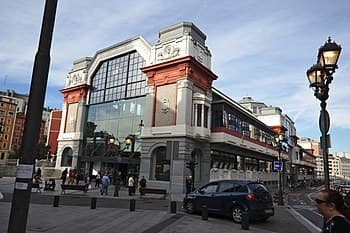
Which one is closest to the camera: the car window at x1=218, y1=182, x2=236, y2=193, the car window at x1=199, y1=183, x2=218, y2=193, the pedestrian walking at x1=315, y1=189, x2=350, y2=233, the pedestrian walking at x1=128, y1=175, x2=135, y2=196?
the pedestrian walking at x1=315, y1=189, x2=350, y2=233

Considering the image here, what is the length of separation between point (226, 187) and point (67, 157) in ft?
110

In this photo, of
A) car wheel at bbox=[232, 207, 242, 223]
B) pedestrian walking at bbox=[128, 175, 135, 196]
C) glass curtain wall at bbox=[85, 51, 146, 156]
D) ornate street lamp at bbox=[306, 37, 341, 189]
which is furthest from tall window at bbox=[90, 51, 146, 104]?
ornate street lamp at bbox=[306, 37, 341, 189]

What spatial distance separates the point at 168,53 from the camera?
30.8 meters

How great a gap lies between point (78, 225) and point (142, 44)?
1104 inches

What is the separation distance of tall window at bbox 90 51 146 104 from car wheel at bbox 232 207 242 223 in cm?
2362

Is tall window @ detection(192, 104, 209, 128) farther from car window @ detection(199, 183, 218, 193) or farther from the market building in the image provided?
car window @ detection(199, 183, 218, 193)

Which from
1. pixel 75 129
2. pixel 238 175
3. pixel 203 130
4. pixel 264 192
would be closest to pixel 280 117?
pixel 238 175

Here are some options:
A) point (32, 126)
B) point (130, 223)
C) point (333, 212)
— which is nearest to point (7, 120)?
point (130, 223)

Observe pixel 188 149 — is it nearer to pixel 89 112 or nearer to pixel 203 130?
pixel 203 130

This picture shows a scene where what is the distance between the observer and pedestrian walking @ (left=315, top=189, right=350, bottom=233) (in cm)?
250

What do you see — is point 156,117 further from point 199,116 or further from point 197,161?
point 197,161

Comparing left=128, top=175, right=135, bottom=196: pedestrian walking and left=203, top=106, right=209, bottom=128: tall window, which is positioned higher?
left=203, top=106, right=209, bottom=128: tall window

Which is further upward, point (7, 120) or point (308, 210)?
point (7, 120)

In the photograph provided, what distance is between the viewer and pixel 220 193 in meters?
12.2
